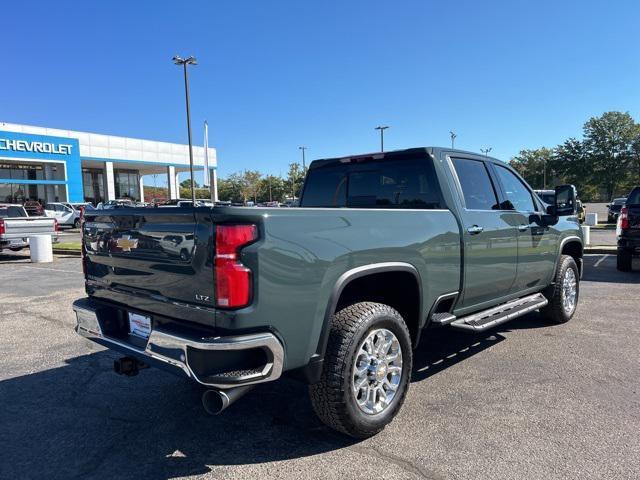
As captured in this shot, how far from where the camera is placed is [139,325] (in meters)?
3.06

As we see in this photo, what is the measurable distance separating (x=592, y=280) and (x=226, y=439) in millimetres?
7880

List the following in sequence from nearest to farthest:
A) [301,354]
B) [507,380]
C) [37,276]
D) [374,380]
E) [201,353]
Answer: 1. [201,353]
2. [301,354]
3. [374,380]
4. [507,380]
5. [37,276]

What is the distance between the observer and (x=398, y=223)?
3287 mm

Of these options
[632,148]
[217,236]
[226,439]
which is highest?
[632,148]

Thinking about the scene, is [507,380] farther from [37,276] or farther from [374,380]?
[37,276]

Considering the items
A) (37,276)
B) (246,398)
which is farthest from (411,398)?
(37,276)

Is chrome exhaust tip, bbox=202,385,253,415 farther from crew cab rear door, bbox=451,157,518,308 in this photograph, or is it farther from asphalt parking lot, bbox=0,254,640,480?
crew cab rear door, bbox=451,157,518,308

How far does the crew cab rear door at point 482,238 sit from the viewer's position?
3979mm

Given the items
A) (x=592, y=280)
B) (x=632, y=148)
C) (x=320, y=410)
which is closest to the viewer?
(x=320, y=410)

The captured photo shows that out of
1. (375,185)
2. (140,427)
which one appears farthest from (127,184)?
(140,427)

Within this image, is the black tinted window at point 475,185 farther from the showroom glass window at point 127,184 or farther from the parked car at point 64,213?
the showroom glass window at point 127,184

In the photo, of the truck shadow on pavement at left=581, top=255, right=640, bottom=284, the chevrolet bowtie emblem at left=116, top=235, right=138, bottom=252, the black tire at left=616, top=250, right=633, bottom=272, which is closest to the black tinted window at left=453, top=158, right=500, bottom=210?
the chevrolet bowtie emblem at left=116, top=235, right=138, bottom=252

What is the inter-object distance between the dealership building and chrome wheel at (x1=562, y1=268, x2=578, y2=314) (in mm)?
33952

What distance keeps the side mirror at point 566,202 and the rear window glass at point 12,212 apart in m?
16.2
